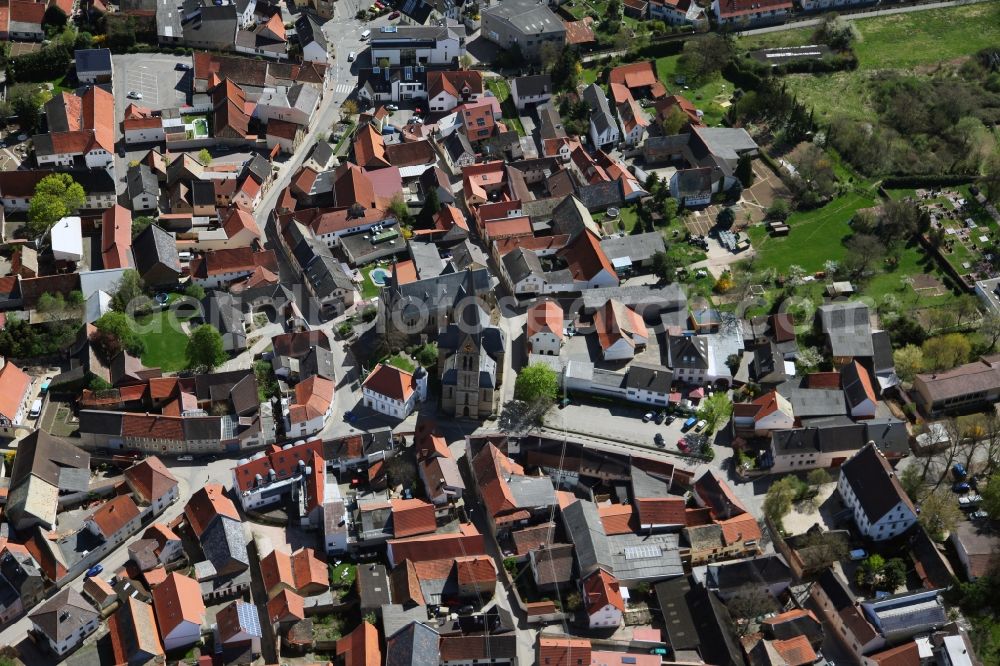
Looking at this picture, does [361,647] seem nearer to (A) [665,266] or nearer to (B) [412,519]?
(B) [412,519]

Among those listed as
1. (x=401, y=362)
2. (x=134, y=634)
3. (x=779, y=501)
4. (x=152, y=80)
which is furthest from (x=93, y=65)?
(x=779, y=501)

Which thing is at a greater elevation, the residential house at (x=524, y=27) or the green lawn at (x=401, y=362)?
the residential house at (x=524, y=27)

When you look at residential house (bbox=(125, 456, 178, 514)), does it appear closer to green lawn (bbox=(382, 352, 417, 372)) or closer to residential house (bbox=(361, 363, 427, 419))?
residential house (bbox=(361, 363, 427, 419))

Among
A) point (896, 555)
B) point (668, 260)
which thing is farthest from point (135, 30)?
point (896, 555)

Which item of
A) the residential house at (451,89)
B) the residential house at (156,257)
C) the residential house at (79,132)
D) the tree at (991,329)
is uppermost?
the residential house at (451,89)

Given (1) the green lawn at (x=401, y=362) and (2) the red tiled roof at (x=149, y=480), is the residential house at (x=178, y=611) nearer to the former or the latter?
(2) the red tiled roof at (x=149, y=480)

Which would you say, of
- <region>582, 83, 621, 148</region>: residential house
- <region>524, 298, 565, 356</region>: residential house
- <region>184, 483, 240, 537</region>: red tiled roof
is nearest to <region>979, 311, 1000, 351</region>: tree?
<region>524, 298, 565, 356</region>: residential house

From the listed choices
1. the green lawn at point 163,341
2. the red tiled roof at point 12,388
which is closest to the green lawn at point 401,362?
the green lawn at point 163,341
